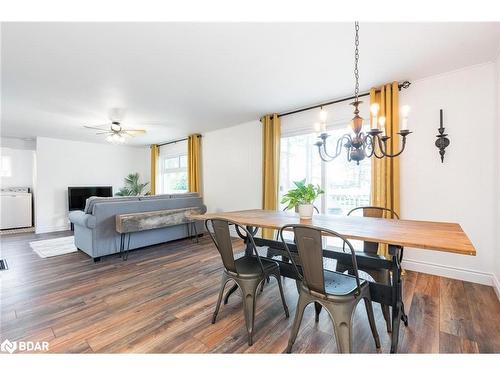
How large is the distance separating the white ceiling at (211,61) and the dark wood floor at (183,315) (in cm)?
246

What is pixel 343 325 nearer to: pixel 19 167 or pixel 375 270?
pixel 375 270

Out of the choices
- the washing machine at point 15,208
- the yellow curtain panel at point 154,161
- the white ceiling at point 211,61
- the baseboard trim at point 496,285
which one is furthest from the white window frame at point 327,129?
the washing machine at point 15,208

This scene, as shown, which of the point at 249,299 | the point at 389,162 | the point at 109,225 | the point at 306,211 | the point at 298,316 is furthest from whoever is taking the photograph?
the point at 109,225

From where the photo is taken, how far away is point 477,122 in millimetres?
2650

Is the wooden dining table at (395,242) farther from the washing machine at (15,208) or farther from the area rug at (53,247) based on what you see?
the washing machine at (15,208)

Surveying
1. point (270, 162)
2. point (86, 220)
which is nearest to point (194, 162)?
point (270, 162)

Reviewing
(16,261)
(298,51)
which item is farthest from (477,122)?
(16,261)

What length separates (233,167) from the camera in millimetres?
5281

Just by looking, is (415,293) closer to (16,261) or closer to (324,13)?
(324,13)

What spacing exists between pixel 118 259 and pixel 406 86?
487cm

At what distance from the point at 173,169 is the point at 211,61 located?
5.05 metres

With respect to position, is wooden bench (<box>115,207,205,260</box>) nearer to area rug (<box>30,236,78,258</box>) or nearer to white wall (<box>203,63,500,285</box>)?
area rug (<box>30,236,78,258</box>)

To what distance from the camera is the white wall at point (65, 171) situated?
5898 millimetres
